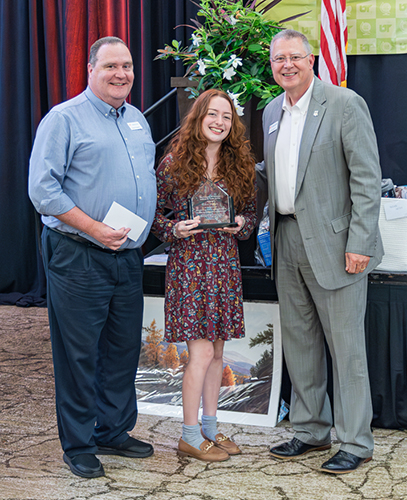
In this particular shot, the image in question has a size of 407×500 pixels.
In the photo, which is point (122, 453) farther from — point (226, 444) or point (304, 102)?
point (304, 102)

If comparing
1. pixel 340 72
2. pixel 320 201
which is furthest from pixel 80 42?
pixel 320 201

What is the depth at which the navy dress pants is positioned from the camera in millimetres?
2242

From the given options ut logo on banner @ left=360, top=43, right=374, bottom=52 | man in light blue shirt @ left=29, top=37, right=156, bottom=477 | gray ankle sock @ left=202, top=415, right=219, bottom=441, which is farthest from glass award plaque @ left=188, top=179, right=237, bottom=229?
ut logo on banner @ left=360, top=43, right=374, bottom=52

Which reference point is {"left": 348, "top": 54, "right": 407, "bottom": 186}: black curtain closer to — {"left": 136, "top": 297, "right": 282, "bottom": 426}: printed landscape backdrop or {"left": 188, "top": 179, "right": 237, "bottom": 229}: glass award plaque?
{"left": 136, "top": 297, "right": 282, "bottom": 426}: printed landscape backdrop

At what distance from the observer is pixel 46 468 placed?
2.33m

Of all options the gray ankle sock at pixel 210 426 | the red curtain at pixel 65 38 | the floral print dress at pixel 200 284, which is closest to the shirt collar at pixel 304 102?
the floral print dress at pixel 200 284

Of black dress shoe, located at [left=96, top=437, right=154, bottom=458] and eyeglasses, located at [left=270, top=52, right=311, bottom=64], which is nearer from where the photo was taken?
eyeglasses, located at [left=270, top=52, right=311, bottom=64]

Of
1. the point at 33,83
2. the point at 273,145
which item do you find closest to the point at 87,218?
the point at 273,145

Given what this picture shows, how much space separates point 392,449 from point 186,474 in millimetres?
929

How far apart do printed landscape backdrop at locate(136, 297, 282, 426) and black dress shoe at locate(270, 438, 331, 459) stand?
338 millimetres

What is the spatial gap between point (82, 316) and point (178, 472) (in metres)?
0.74

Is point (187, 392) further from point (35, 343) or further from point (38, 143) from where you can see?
point (35, 343)

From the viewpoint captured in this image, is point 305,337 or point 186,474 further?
point 305,337

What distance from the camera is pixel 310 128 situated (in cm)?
227
